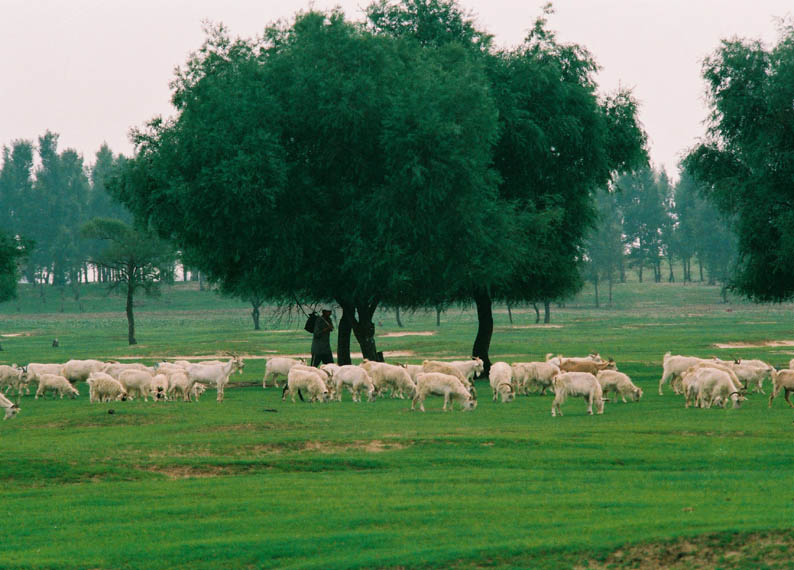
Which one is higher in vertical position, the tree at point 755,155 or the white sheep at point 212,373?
the tree at point 755,155

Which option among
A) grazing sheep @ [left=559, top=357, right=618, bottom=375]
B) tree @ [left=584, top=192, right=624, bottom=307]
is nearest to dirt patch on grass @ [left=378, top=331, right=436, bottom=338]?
tree @ [left=584, top=192, right=624, bottom=307]

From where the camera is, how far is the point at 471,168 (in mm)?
38125

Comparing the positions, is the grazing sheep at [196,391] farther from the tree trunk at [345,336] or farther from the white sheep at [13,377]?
the tree trunk at [345,336]

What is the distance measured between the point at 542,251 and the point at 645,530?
97.2 ft

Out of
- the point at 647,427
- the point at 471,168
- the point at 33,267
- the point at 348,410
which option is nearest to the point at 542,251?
the point at 471,168

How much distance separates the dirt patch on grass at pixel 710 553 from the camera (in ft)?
38.6

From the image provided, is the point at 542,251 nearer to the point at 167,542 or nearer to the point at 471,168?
the point at 471,168

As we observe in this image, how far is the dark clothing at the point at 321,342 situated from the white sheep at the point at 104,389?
939 cm

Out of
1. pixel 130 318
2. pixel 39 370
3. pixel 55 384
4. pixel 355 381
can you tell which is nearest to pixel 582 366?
pixel 355 381

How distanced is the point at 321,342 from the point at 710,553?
27966mm

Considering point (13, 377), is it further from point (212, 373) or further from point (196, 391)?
point (212, 373)

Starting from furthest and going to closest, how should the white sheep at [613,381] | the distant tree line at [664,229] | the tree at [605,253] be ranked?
the distant tree line at [664,229] → the tree at [605,253] → the white sheep at [613,381]

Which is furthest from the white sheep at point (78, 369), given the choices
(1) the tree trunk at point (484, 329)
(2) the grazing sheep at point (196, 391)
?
(1) the tree trunk at point (484, 329)

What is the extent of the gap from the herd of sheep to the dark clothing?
5670 millimetres
